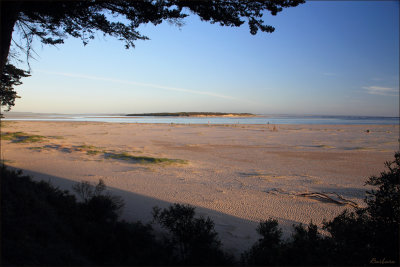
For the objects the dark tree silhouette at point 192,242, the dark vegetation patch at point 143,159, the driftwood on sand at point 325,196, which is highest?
the dark tree silhouette at point 192,242

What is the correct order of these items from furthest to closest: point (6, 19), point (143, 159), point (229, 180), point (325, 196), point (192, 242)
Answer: point (143, 159) → point (229, 180) → point (325, 196) → point (6, 19) → point (192, 242)

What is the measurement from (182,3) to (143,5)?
0.80 m

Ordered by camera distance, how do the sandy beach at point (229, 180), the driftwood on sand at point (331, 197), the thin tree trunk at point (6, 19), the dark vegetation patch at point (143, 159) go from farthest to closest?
1. the dark vegetation patch at point (143, 159)
2. the driftwood on sand at point (331, 197)
3. the sandy beach at point (229, 180)
4. the thin tree trunk at point (6, 19)

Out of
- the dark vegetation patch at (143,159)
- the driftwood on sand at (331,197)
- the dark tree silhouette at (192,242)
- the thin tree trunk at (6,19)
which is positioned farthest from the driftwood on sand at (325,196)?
the thin tree trunk at (6,19)

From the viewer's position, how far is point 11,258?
2.67 meters

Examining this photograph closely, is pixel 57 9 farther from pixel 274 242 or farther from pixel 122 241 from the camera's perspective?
pixel 274 242

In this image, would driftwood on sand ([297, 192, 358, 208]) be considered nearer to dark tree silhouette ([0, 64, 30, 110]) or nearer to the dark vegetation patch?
the dark vegetation patch

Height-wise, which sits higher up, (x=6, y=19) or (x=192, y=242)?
(x=6, y=19)

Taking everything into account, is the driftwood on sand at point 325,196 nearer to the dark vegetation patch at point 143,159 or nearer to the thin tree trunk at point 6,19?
the dark vegetation patch at point 143,159

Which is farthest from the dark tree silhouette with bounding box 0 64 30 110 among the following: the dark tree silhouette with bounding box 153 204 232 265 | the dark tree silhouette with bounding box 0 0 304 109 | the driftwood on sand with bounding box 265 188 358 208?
the driftwood on sand with bounding box 265 188 358 208

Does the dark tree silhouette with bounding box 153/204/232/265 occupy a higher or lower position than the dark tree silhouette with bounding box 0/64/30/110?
lower

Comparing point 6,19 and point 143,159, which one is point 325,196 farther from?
point 6,19

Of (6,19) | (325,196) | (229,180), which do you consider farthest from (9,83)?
(325,196)

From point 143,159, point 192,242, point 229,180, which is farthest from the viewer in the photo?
point 143,159
